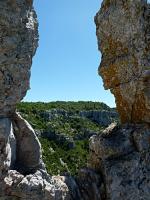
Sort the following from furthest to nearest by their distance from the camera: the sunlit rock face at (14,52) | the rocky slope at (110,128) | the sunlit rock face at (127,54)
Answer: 1. the sunlit rock face at (127,54)
2. the sunlit rock face at (14,52)
3. the rocky slope at (110,128)

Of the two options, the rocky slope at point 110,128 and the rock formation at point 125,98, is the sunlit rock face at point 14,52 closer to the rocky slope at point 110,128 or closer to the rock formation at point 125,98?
the rocky slope at point 110,128

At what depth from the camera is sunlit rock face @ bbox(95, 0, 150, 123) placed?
1611 centimetres

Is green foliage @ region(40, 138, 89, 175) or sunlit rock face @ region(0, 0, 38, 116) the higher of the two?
sunlit rock face @ region(0, 0, 38, 116)

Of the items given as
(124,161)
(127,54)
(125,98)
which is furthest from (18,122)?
(127,54)

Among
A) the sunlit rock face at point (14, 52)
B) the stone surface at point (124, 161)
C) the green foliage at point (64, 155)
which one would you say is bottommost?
the green foliage at point (64, 155)

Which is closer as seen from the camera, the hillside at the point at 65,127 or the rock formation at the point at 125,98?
the rock formation at the point at 125,98

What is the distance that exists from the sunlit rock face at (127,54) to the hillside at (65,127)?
82.5 meters

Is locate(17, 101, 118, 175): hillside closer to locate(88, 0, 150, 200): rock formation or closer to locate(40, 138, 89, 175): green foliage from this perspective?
locate(40, 138, 89, 175): green foliage

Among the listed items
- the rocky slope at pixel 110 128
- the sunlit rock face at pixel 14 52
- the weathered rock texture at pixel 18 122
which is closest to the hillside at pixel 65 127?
the rocky slope at pixel 110 128

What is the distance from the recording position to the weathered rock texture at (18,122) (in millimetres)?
13969

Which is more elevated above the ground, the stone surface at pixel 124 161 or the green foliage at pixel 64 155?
the stone surface at pixel 124 161

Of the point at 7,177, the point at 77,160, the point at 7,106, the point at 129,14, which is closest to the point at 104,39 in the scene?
the point at 129,14

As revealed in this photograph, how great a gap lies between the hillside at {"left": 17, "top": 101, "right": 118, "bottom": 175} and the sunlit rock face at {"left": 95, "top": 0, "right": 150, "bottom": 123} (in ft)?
271

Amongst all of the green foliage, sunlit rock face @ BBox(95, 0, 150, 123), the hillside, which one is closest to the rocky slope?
sunlit rock face @ BBox(95, 0, 150, 123)
